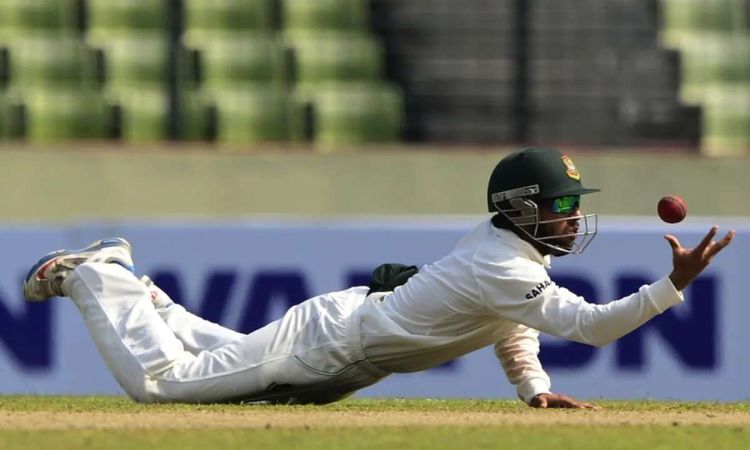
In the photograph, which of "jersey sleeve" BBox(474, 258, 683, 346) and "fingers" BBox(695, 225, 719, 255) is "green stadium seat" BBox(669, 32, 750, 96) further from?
"fingers" BBox(695, 225, 719, 255)

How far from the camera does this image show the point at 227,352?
26.0ft

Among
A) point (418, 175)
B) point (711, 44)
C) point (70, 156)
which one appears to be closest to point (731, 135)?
point (711, 44)

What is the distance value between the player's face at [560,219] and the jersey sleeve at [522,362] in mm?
543

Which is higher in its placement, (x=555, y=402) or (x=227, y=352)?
(x=227, y=352)

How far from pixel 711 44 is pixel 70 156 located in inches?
229

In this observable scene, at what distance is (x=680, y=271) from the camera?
7.02m

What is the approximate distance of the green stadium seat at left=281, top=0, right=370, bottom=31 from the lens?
49.2 ft

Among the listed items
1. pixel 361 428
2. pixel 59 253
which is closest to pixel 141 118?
pixel 59 253

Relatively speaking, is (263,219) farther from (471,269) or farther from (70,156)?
(471,269)

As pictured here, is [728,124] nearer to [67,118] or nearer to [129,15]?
[129,15]

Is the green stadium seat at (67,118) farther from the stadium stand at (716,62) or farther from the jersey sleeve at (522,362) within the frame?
the jersey sleeve at (522,362)

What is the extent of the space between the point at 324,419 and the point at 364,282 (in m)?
4.92

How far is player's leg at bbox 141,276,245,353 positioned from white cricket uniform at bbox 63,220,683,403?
1 cm

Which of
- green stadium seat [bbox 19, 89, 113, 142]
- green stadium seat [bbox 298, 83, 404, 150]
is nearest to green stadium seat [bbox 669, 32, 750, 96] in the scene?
green stadium seat [bbox 298, 83, 404, 150]
